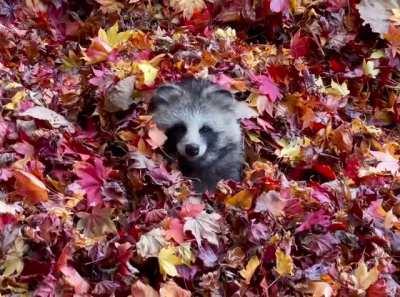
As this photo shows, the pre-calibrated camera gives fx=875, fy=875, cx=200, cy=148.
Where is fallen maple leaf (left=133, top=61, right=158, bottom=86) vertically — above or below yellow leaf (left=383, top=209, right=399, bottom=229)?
above

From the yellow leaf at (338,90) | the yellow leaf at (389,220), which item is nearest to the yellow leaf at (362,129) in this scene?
the yellow leaf at (338,90)

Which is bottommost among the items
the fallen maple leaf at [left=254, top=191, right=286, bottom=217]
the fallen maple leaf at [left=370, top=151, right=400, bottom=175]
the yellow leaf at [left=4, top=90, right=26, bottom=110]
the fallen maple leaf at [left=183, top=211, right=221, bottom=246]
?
the fallen maple leaf at [left=370, top=151, right=400, bottom=175]

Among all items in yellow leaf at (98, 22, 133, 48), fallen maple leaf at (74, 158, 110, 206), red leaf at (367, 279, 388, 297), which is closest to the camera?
red leaf at (367, 279, 388, 297)

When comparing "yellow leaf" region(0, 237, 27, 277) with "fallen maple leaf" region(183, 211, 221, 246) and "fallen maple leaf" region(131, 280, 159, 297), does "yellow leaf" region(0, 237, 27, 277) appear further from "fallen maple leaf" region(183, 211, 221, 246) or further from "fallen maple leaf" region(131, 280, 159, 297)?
"fallen maple leaf" region(183, 211, 221, 246)

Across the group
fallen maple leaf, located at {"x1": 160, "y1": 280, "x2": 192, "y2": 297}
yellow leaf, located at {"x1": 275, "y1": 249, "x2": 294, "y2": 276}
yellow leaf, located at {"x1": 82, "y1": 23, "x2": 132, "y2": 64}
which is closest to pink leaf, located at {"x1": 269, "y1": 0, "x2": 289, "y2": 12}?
yellow leaf, located at {"x1": 82, "y1": 23, "x2": 132, "y2": 64}

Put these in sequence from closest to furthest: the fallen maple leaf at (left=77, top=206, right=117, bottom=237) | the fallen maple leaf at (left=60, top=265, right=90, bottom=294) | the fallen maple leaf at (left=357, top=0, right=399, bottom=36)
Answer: the fallen maple leaf at (left=60, top=265, right=90, bottom=294), the fallen maple leaf at (left=77, top=206, right=117, bottom=237), the fallen maple leaf at (left=357, top=0, right=399, bottom=36)

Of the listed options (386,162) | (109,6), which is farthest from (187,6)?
(386,162)

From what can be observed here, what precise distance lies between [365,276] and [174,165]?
135 centimetres

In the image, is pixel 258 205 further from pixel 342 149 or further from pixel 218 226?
pixel 342 149

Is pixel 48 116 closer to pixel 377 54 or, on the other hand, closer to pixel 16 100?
pixel 16 100

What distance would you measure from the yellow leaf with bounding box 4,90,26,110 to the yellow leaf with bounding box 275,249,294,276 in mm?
1814

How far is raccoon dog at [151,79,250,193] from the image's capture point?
510cm

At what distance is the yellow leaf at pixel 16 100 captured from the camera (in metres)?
4.94

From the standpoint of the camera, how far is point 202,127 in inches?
206
